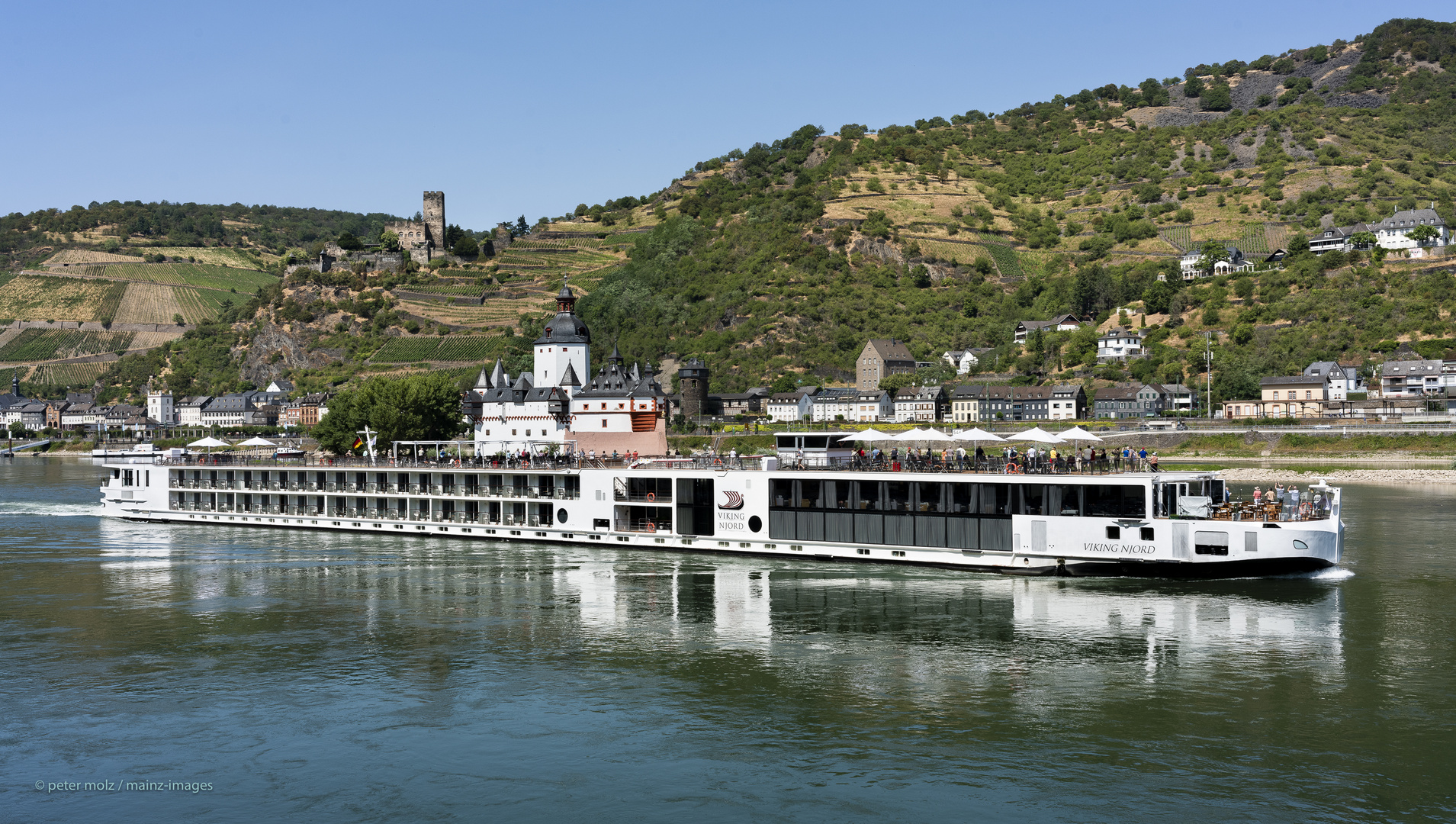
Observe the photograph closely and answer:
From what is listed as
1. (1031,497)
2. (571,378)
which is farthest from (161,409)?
(1031,497)

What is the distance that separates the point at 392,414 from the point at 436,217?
12205cm

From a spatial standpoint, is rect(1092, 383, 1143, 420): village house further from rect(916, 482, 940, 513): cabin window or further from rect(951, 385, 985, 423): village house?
rect(916, 482, 940, 513): cabin window

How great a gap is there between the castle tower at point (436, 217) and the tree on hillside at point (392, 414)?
110 meters

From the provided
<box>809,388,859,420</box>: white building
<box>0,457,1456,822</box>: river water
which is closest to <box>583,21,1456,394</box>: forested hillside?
<box>809,388,859,420</box>: white building

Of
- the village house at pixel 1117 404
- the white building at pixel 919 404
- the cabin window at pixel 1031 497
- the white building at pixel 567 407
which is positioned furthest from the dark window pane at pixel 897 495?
the white building at pixel 919 404

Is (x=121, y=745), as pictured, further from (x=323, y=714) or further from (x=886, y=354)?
(x=886, y=354)

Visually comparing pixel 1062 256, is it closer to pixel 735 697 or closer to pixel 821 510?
pixel 821 510

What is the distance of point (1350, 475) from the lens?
73375mm

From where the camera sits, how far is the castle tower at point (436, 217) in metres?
190

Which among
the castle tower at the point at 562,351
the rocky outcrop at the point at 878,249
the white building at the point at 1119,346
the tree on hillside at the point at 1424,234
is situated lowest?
the castle tower at the point at 562,351

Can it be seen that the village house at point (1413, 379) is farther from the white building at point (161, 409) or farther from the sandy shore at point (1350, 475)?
the white building at point (161, 409)

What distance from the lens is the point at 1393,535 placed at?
44.1m

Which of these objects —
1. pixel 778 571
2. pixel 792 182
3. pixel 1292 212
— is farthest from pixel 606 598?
pixel 792 182

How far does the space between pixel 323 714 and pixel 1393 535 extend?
39.8 meters
